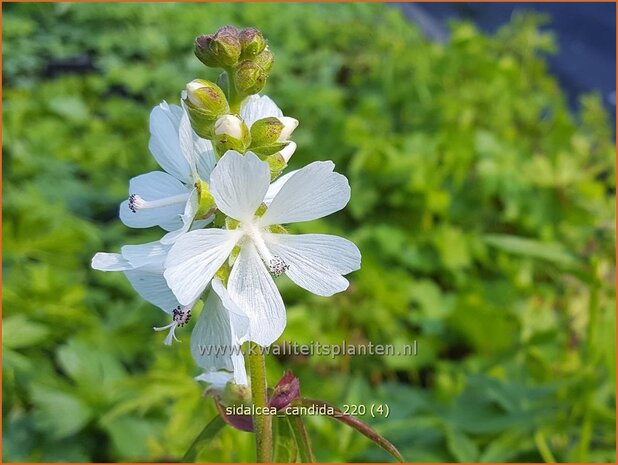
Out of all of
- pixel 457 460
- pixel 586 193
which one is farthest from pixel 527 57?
pixel 457 460

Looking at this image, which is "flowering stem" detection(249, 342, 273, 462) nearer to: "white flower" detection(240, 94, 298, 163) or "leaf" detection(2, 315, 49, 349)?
"white flower" detection(240, 94, 298, 163)

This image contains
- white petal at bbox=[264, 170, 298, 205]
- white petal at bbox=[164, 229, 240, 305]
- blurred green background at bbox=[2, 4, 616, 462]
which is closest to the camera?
white petal at bbox=[164, 229, 240, 305]

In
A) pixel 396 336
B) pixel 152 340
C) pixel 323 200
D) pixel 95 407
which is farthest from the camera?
pixel 396 336

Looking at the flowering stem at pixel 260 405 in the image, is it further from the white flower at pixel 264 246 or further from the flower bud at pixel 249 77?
the flower bud at pixel 249 77

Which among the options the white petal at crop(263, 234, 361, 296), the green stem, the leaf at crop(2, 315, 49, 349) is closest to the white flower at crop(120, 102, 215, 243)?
the white petal at crop(263, 234, 361, 296)

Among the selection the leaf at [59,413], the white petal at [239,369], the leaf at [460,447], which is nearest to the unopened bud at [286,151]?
the white petal at [239,369]

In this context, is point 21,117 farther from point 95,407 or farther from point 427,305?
point 427,305

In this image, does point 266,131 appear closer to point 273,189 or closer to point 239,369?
point 273,189
